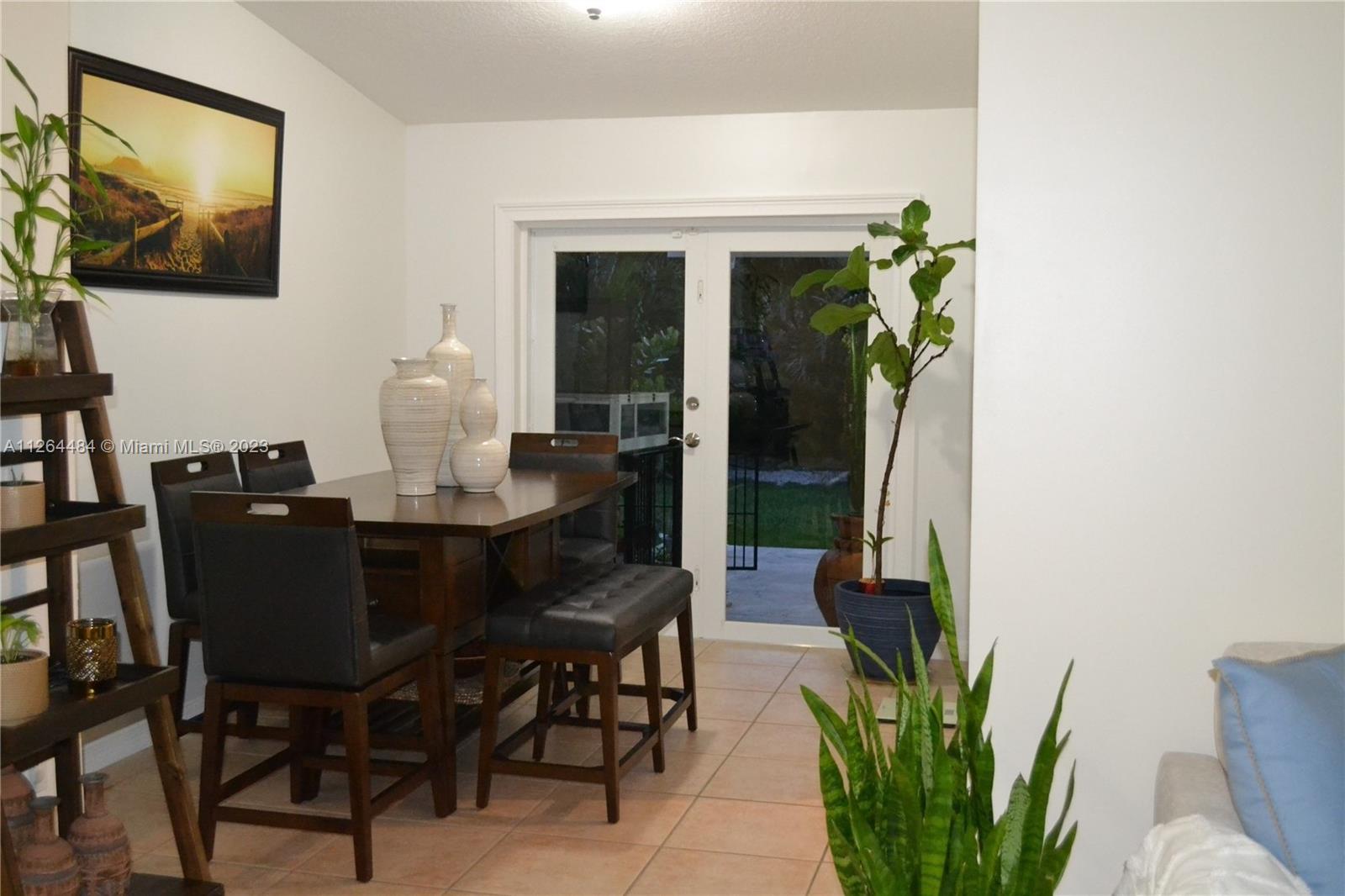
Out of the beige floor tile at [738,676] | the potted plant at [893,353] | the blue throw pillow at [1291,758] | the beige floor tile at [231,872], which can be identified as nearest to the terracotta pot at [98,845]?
the beige floor tile at [231,872]

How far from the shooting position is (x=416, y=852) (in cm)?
320

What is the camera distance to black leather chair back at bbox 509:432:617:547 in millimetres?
4707

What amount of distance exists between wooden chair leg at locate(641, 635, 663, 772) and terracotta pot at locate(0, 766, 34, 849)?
5.89ft

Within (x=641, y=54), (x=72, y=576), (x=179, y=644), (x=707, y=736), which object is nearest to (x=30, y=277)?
(x=72, y=576)

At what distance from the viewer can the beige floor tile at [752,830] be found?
3.28 metres

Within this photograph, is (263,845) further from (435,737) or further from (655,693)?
(655,693)

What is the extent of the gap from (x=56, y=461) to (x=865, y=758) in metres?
1.80

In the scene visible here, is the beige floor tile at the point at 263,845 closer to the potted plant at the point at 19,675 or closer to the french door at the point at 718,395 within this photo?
the potted plant at the point at 19,675

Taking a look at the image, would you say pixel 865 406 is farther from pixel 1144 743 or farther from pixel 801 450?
pixel 1144 743

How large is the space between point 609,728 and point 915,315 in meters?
2.59

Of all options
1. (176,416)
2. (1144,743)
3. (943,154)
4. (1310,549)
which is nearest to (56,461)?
(176,416)

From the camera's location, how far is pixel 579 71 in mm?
5055

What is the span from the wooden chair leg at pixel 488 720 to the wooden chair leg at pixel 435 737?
0.30 feet

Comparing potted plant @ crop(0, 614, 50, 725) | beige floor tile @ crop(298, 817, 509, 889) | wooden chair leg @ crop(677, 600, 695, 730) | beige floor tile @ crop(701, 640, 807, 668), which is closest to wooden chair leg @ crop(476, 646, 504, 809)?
beige floor tile @ crop(298, 817, 509, 889)
